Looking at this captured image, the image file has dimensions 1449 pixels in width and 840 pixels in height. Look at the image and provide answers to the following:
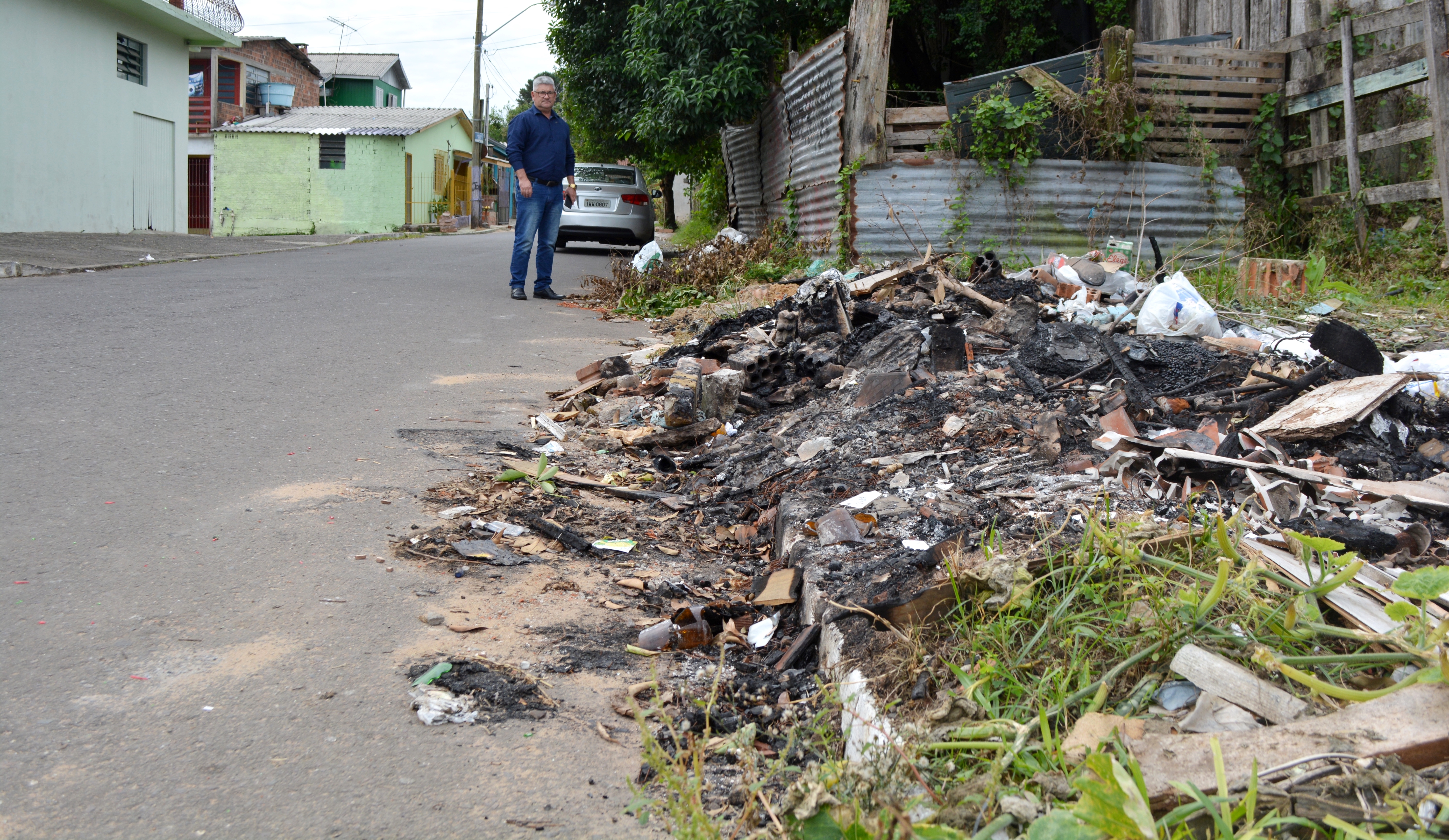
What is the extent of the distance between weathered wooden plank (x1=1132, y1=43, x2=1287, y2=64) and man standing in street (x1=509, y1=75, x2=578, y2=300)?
5.57 metres

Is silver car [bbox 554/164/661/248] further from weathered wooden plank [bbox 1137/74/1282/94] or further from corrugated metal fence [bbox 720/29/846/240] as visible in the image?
weathered wooden plank [bbox 1137/74/1282/94]

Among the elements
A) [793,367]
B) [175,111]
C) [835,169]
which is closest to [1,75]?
[175,111]

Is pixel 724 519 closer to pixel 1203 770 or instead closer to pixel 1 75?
pixel 1203 770

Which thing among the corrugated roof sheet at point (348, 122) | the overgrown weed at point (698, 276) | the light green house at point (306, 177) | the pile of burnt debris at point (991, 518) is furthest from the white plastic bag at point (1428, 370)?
the corrugated roof sheet at point (348, 122)

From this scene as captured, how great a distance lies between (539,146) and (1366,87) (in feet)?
24.1

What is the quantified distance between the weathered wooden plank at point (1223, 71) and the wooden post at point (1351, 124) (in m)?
0.79

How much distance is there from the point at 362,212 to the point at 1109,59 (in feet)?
92.8

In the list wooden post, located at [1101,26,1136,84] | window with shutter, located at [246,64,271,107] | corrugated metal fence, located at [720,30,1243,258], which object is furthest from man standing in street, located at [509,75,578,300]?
window with shutter, located at [246,64,271,107]

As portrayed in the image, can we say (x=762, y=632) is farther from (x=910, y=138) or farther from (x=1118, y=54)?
(x=1118, y=54)

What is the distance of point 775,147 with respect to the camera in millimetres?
12664

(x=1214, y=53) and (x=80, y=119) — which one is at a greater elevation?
(x=80, y=119)

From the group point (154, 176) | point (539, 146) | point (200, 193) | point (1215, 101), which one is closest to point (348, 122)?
point (200, 193)

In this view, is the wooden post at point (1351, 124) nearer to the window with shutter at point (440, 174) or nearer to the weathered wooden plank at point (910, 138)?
the weathered wooden plank at point (910, 138)

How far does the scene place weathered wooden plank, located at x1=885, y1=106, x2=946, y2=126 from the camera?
8828mm
